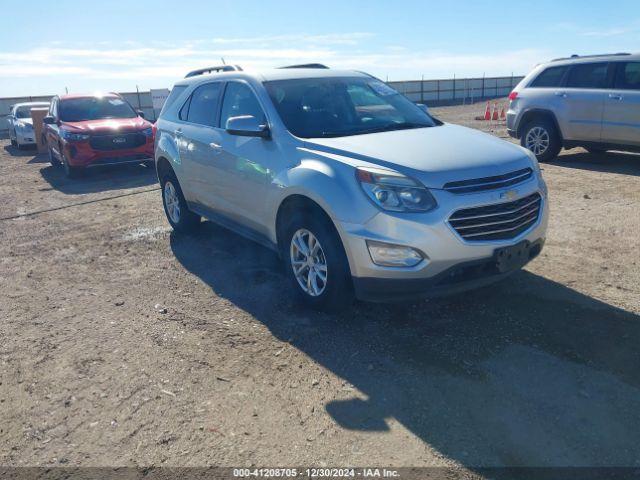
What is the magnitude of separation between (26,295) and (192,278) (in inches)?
60.5

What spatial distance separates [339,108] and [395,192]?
1.57 metres

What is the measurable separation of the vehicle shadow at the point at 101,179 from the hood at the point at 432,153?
742 cm

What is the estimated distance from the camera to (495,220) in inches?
151

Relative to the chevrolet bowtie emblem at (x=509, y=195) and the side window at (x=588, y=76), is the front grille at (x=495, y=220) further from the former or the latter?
the side window at (x=588, y=76)

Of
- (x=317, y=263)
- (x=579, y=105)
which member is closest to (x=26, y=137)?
(x=579, y=105)

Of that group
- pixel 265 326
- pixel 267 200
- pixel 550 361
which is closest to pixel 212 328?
pixel 265 326

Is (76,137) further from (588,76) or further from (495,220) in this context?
(495,220)

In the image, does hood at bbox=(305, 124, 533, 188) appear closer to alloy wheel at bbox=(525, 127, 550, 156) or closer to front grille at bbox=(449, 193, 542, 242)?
front grille at bbox=(449, 193, 542, 242)

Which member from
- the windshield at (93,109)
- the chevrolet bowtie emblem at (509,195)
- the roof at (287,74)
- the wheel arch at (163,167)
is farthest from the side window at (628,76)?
the windshield at (93,109)

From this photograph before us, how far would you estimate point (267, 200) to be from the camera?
15.4 feet

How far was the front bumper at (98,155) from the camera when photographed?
11.4 m

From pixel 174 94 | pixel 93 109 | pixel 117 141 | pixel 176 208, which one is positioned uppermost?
pixel 174 94

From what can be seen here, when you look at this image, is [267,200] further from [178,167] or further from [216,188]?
[178,167]

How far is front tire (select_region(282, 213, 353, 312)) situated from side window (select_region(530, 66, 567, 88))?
7883 mm
